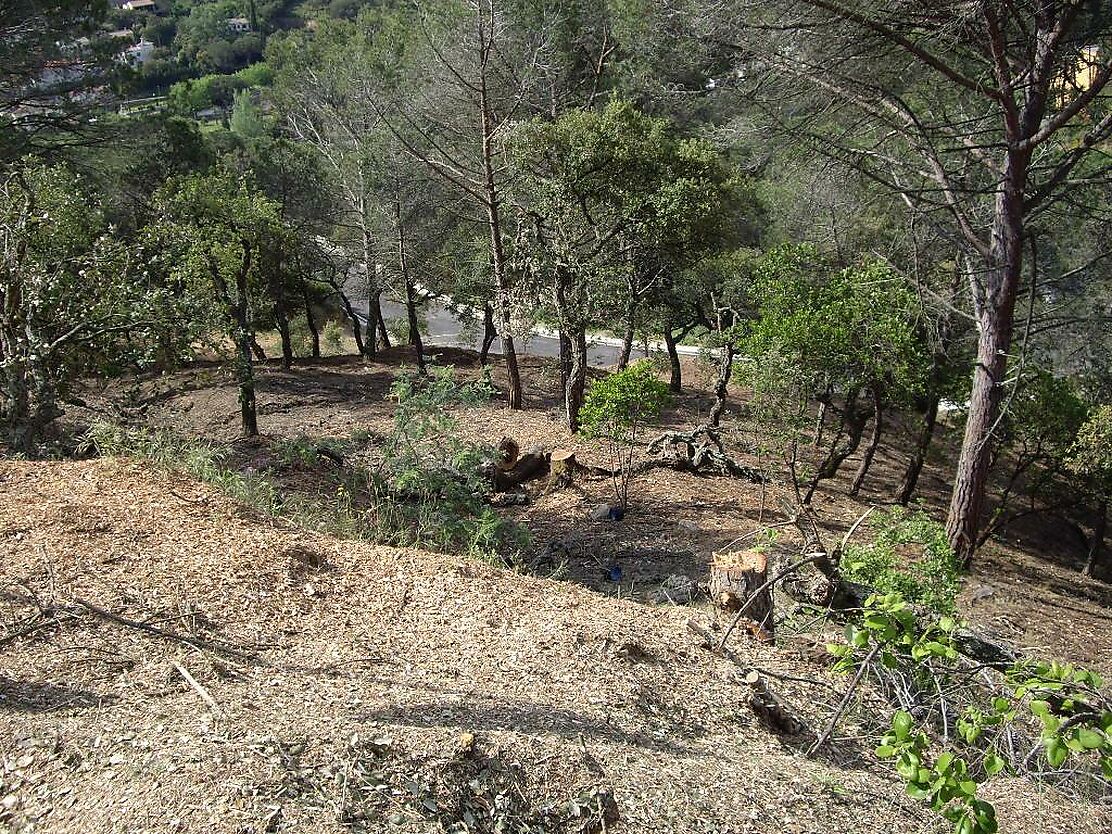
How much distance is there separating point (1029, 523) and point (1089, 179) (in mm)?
8009

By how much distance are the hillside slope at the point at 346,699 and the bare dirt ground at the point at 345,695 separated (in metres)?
0.01

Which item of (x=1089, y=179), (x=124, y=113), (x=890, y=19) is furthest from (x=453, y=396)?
(x=124, y=113)

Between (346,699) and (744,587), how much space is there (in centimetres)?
313

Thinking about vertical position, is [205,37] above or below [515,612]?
above

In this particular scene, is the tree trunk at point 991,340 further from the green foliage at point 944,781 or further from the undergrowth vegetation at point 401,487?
the green foliage at point 944,781

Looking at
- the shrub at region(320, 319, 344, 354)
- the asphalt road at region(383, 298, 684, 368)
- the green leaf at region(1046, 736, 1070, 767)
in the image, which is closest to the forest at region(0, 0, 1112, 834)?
the green leaf at region(1046, 736, 1070, 767)

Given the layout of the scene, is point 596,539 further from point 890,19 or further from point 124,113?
point 124,113

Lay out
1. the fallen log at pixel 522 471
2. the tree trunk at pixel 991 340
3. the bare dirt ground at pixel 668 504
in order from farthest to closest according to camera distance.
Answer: the fallen log at pixel 522 471, the bare dirt ground at pixel 668 504, the tree trunk at pixel 991 340

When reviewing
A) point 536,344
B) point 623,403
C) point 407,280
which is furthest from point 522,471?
point 536,344

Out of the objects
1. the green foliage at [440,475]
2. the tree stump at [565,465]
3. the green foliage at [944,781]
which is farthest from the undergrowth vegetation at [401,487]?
the green foliage at [944,781]

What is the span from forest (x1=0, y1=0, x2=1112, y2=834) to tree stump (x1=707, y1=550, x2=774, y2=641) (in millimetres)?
25

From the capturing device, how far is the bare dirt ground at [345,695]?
9.98 ft

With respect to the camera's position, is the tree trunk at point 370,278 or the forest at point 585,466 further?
the tree trunk at point 370,278

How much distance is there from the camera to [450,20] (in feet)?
69.1
